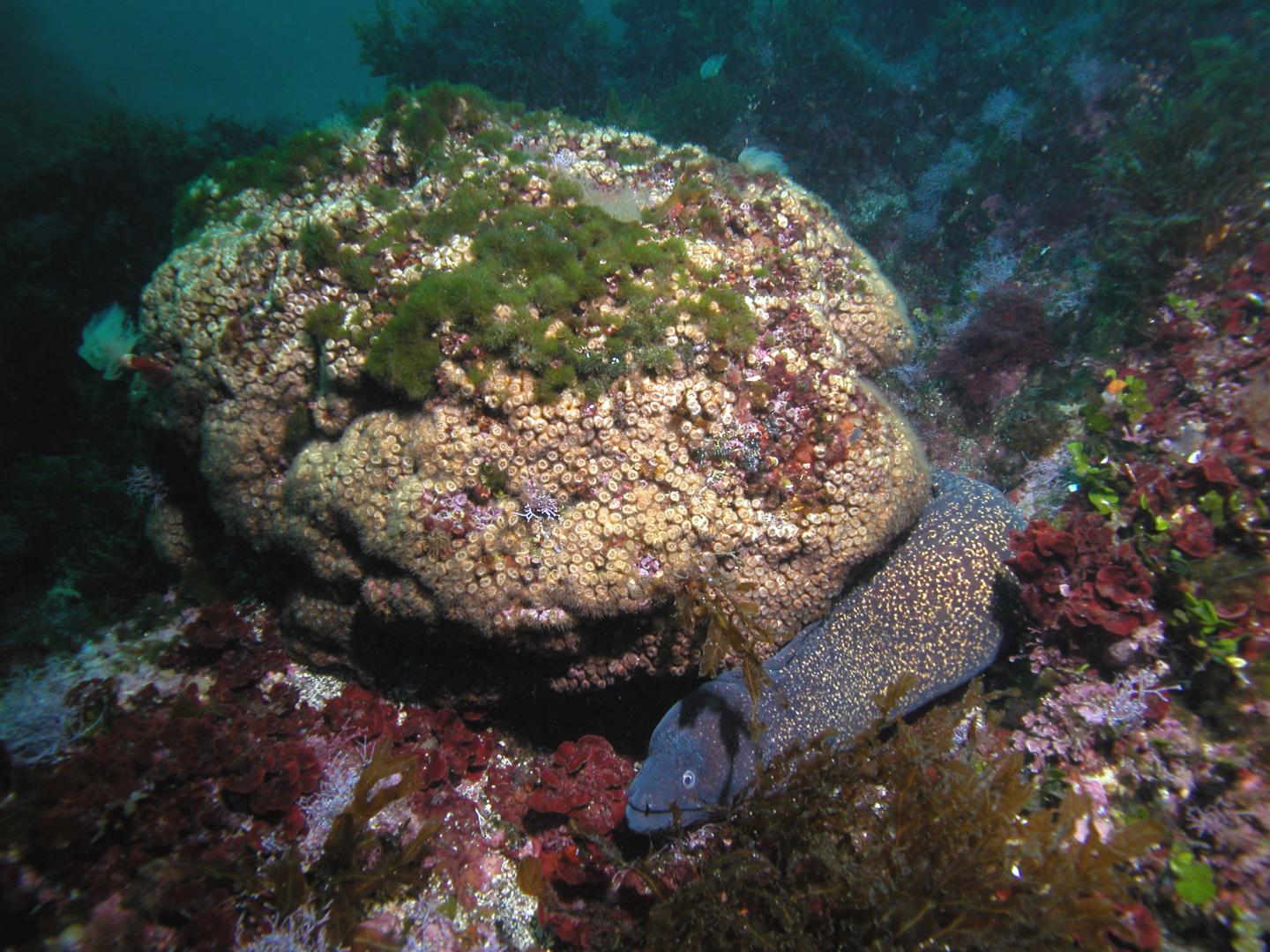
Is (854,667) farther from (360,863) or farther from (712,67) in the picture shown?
(712,67)

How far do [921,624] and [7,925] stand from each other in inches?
249

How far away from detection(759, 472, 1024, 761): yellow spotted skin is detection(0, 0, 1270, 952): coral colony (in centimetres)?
9

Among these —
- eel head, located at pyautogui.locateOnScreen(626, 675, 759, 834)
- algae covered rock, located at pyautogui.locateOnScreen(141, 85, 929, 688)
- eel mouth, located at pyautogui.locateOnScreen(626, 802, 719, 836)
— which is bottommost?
eel mouth, located at pyautogui.locateOnScreen(626, 802, 719, 836)

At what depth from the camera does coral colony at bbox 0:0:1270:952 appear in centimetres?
355

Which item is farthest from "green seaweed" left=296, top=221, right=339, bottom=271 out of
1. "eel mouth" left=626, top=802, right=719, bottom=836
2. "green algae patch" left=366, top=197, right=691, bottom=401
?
"eel mouth" left=626, top=802, right=719, bottom=836

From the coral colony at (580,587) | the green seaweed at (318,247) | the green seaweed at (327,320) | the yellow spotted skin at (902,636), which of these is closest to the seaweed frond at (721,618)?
the coral colony at (580,587)

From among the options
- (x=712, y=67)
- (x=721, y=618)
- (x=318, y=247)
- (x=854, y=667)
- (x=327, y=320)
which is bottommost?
(x=854, y=667)

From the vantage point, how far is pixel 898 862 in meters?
3.46

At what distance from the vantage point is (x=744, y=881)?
3.65 meters

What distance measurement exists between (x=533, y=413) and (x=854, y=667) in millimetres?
3209

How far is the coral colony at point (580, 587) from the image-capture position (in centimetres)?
355

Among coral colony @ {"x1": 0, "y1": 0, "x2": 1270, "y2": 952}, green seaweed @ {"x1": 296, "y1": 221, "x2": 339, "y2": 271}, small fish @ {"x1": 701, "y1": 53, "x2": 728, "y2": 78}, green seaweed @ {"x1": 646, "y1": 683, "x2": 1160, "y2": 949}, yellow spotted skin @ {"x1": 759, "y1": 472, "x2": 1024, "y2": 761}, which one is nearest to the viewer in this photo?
green seaweed @ {"x1": 646, "y1": 683, "x2": 1160, "y2": 949}

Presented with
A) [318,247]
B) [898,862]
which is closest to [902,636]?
[898,862]

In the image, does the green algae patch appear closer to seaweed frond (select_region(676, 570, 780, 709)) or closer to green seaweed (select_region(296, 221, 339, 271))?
green seaweed (select_region(296, 221, 339, 271))
